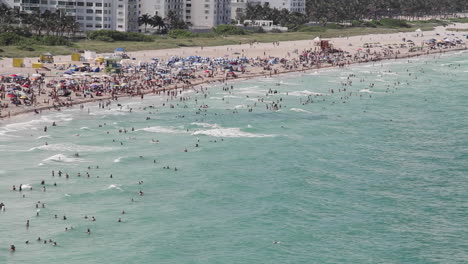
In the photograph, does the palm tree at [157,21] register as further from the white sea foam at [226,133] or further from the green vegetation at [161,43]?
the white sea foam at [226,133]

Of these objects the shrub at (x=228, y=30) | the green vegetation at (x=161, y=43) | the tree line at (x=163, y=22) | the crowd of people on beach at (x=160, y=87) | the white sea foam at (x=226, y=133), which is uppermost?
the tree line at (x=163, y=22)

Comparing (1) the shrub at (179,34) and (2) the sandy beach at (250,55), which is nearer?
(2) the sandy beach at (250,55)

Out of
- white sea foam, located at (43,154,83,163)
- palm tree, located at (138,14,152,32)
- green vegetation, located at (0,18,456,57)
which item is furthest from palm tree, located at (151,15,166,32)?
white sea foam, located at (43,154,83,163)

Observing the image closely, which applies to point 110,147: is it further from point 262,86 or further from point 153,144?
point 262,86

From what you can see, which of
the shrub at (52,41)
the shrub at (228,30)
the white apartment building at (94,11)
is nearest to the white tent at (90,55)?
the shrub at (52,41)

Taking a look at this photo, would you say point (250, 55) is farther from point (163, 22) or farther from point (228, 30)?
point (228, 30)

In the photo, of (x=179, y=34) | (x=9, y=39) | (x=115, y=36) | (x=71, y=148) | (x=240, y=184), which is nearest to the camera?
(x=240, y=184)

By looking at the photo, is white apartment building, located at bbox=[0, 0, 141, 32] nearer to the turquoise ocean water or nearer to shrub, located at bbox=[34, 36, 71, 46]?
shrub, located at bbox=[34, 36, 71, 46]

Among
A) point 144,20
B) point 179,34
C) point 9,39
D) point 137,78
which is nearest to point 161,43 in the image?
point 179,34
